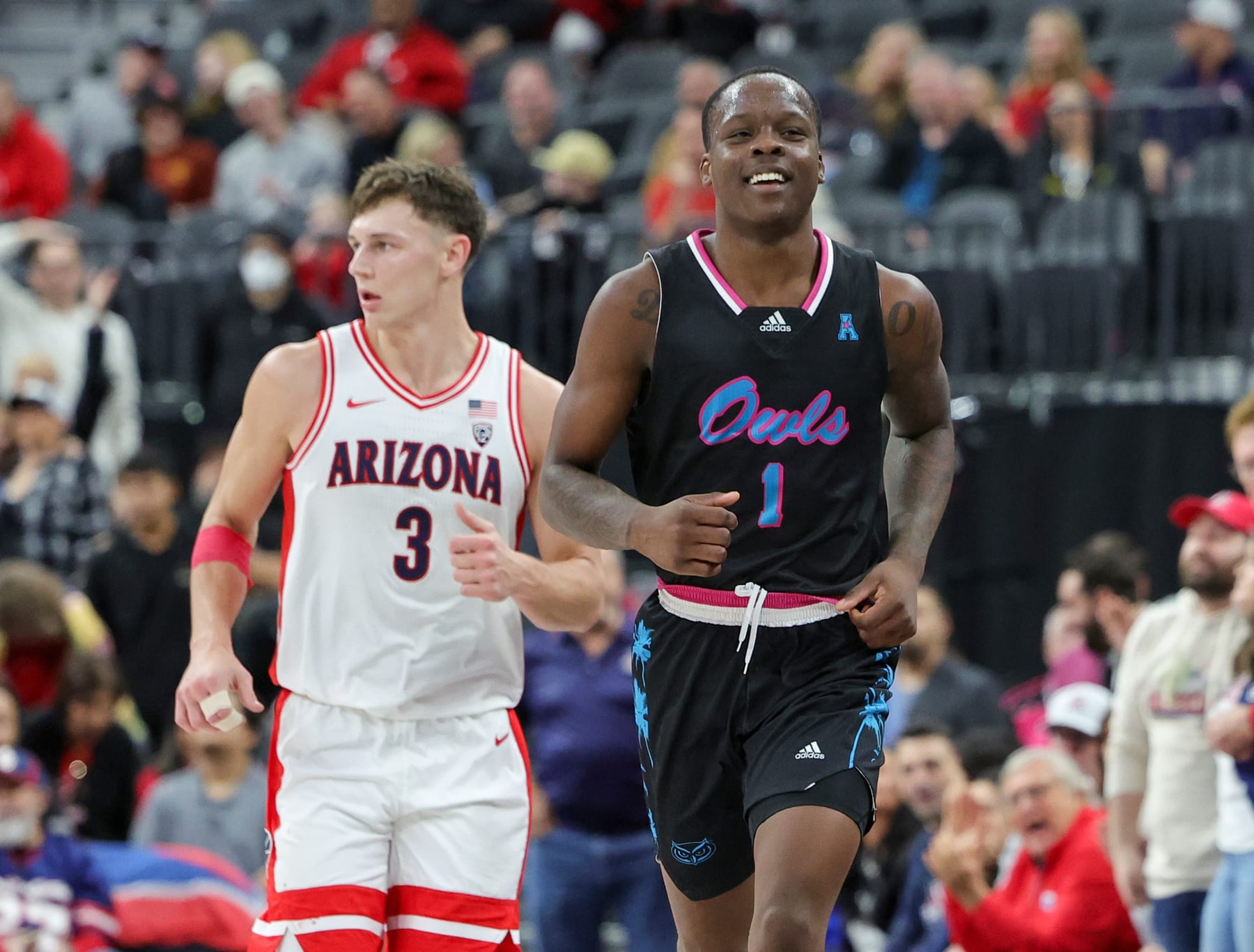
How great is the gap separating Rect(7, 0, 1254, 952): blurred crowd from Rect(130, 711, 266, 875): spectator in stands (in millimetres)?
14

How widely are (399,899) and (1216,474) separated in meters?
6.08

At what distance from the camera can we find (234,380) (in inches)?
468

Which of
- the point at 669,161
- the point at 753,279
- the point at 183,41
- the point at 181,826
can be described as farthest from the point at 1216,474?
the point at 183,41

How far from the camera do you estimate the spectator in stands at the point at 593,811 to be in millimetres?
8461

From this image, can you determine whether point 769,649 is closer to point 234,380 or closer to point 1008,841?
point 1008,841

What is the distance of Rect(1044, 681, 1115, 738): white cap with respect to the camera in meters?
7.96

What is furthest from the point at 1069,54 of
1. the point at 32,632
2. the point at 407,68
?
the point at 32,632

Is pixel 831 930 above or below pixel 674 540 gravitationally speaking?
below

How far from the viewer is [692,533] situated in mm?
4180

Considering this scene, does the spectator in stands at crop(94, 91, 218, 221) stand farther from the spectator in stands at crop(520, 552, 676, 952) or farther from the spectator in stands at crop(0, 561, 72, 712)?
the spectator in stands at crop(520, 552, 676, 952)

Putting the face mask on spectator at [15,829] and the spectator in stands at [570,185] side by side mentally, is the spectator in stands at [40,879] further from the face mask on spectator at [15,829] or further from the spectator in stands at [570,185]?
the spectator in stands at [570,185]

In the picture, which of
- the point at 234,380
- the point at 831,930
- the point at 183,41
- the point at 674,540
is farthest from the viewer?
the point at 183,41

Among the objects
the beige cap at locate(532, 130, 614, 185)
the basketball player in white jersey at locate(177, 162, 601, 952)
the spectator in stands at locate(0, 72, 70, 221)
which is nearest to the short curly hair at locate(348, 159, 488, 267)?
the basketball player in white jersey at locate(177, 162, 601, 952)

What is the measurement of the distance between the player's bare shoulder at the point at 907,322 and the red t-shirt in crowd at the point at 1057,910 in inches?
125
